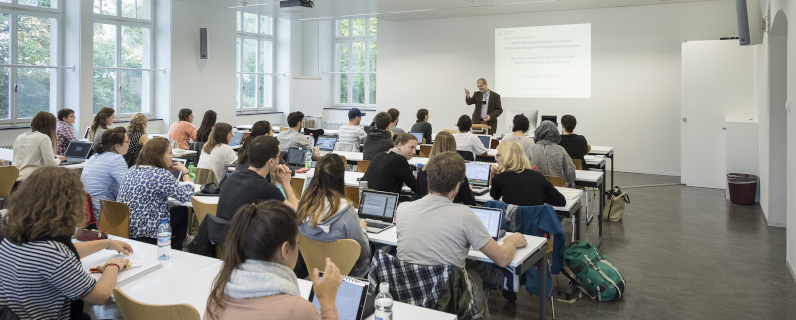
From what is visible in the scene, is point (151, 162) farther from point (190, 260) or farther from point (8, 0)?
point (8, 0)

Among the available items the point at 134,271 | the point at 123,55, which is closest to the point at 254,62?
the point at 123,55

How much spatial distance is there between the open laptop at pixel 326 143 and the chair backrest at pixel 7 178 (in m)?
3.63

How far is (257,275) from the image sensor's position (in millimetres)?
1550

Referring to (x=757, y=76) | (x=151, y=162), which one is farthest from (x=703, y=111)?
(x=151, y=162)

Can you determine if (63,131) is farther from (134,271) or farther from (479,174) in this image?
(134,271)

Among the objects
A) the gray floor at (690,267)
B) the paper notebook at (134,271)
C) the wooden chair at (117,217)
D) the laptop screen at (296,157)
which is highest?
the laptop screen at (296,157)

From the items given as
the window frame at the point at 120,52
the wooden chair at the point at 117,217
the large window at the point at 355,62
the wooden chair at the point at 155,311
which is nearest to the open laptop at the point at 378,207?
the wooden chair at the point at 117,217

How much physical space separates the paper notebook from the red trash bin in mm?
7338

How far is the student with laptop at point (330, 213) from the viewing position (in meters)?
2.97

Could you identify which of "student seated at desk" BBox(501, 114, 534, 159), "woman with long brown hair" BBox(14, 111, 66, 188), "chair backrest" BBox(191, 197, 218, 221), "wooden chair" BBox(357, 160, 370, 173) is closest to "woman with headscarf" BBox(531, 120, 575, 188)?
"student seated at desk" BBox(501, 114, 534, 159)

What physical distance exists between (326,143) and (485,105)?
3.55 metres

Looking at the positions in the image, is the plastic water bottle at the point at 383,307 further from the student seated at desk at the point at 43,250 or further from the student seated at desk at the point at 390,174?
the student seated at desk at the point at 390,174

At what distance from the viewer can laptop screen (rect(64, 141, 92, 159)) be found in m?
6.68

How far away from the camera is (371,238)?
335 centimetres
